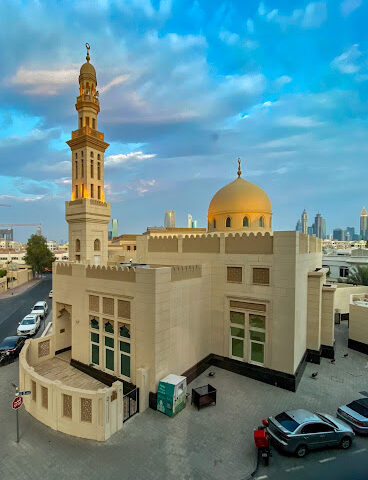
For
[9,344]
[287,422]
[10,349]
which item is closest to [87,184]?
[9,344]

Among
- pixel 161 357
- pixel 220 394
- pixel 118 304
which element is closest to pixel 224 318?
pixel 220 394

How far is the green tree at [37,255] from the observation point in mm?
61812

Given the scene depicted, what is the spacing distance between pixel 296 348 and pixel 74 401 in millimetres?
11200

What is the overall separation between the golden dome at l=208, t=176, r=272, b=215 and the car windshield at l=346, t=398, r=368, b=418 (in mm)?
13967

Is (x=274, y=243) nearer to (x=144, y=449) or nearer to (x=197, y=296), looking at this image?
(x=197, y=296)

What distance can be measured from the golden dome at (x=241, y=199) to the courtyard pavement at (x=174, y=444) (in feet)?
43.1

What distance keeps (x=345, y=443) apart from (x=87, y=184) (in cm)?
2710

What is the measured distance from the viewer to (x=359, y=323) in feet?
64.0

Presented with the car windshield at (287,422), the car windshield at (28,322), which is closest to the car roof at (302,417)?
the car windshield at (287,422)

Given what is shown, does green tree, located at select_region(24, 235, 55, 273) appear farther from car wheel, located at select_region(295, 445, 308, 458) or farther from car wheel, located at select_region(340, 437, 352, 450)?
car wheel, located at select_region(340, 437, 352, 450)

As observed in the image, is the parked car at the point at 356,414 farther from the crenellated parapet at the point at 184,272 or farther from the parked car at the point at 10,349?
A: the parked car at the point at 10,349

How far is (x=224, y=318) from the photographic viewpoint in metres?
15.9

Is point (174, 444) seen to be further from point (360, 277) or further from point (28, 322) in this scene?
point (360, 277)

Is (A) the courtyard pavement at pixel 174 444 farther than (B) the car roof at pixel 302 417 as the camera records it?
No
